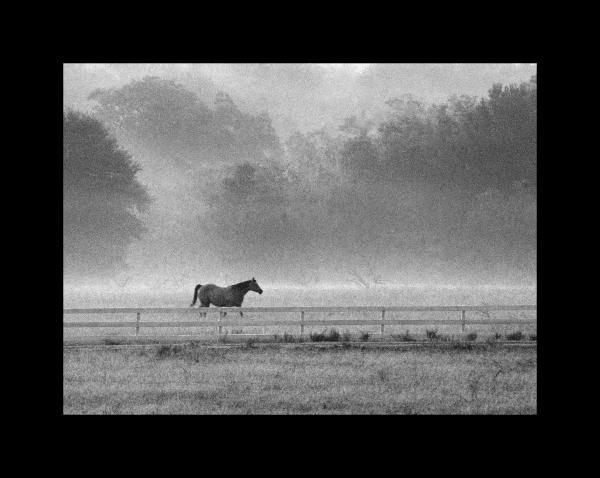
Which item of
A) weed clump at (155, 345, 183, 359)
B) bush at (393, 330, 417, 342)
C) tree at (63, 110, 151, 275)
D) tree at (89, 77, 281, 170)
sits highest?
tree at (89, 77, 281, 170)

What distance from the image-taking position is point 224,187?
43.6 m

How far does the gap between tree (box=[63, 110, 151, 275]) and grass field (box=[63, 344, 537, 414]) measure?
77.1 ft

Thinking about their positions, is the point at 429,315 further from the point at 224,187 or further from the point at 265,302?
the point at 224,187

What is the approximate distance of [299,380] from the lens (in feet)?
42.0

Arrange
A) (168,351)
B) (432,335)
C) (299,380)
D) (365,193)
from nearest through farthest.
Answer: (299,380) → (168,351) → (432,335) → (365,193)

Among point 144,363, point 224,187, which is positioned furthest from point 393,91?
point 144,363

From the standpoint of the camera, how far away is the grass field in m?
10.8

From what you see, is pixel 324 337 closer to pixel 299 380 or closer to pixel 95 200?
pixel 299 380

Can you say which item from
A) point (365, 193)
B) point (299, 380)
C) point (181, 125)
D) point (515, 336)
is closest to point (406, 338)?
point (515, 336)

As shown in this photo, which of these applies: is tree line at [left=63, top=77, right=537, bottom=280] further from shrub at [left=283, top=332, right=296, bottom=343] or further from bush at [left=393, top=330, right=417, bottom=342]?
bush at [left=393, top=330, right=417, bottom=342]

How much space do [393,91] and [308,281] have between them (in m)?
61.4

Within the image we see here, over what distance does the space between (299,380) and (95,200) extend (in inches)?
1170

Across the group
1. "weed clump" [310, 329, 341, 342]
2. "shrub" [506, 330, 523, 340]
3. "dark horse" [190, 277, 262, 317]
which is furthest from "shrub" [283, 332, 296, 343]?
"dark horse" [190, 277, 262, 317]

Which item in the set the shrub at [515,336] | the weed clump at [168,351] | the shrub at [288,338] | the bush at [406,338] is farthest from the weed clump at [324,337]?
the shrub at [515,336]
